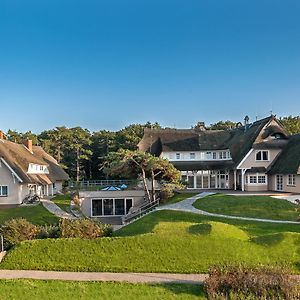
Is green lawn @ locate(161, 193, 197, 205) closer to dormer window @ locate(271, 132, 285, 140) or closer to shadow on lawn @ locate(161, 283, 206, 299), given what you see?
dormer window @ locate(271, 132, 285, 140)

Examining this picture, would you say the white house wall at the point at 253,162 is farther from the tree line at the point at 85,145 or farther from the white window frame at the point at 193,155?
the tree line at the point at 85,145

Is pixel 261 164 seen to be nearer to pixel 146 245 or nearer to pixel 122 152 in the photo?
pixel 122 152

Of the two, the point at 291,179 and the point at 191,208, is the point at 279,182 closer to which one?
the point at 291,179

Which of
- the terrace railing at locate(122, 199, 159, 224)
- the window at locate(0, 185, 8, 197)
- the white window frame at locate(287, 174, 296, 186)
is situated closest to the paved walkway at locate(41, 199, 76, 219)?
the window at locate(0, 185, 8, 197)

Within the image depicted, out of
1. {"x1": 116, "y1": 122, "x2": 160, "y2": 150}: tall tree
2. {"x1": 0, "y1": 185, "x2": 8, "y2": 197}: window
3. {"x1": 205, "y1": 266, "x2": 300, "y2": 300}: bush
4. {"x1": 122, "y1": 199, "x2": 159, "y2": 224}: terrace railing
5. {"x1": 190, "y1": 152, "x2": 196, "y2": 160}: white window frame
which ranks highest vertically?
{"x1": 116, "y1": 122, "x2": 160, "y2": 150}: tall tree

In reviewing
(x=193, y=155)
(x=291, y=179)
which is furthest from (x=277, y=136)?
(x=193, y=155)

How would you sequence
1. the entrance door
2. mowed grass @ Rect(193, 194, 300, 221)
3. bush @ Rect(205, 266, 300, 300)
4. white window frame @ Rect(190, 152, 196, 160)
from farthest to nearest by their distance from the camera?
white window frame @ Rect(190, 152, 196, 160) → the entrance door → mowed grass @ Rect(193, 194, 300, 221) → bush @ Rect(205, 266, 300, 300)

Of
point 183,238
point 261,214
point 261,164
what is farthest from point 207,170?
point 183,238
